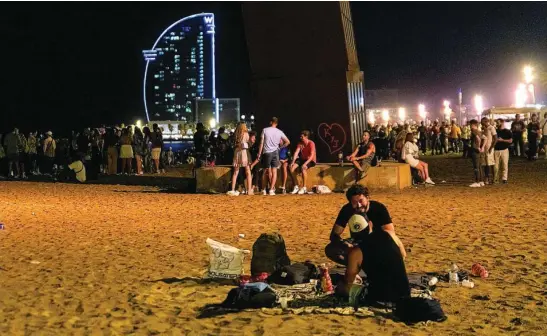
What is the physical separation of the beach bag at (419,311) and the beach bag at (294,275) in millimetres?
1419

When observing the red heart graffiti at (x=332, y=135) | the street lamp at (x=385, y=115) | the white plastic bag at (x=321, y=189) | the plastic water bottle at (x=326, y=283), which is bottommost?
the plastic water bottle at (x=326, y=283)

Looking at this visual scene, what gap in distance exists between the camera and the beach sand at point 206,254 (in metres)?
5.75

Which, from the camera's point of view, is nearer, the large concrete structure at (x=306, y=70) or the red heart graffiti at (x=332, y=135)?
the large concrete structure at (x=306, y=70)

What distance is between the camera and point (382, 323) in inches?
225

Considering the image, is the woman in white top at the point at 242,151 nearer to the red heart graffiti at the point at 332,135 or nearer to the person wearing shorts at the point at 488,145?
the red heart graffiti at the point at 332,135

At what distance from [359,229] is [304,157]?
981cm

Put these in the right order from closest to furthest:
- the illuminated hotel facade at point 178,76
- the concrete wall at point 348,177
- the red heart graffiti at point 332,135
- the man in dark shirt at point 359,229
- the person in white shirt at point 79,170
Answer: the man in dark shirt at point 359,229 < the concrete wall at point 348,177 < the red heart graffiti at point 332,135 < the person in white shirt at point 79,170 < the illuminated hotel facade at point 178,76

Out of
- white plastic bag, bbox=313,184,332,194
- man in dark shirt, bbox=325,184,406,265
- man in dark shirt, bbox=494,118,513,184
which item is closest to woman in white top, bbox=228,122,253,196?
white plastic bag, bbox=313,184,332,194

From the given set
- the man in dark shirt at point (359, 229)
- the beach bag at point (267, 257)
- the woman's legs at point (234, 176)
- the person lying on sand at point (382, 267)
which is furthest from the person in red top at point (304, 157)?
the person lying on sand at point (382, 267)

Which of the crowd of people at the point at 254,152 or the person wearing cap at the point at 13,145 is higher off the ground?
the person wearing cap at the point at 13,145

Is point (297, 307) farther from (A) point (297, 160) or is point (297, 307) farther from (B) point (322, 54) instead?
(B) point (322, 54)

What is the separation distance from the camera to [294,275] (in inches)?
274

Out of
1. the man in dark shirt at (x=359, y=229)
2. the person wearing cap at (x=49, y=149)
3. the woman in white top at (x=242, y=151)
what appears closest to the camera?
the man in dark shirt at (x=359, y=229)

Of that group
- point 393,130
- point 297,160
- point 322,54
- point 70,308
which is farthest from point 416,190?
point 393,130
